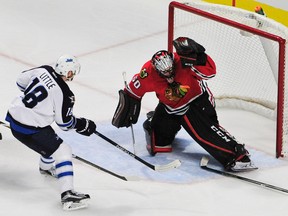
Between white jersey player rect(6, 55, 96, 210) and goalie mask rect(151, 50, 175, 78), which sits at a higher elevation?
goalie mask rect(151, 50, 175, 78)

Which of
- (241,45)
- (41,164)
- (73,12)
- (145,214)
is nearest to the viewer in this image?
(145,214)

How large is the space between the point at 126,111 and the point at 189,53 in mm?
486

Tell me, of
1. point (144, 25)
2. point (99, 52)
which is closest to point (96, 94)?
point (99, 52)

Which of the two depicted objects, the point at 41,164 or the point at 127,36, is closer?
the point at 41,164

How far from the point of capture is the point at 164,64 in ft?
16.8

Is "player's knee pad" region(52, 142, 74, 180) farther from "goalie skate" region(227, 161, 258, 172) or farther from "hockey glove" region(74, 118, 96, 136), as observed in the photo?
"goalie skate" region(227, 161, 258, 172)

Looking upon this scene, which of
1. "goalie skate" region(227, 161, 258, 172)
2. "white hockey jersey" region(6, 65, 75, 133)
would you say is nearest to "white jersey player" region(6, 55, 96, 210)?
"white hockey jersey" region(6, 65, 75, 133)

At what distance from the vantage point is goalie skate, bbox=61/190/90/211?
4.68m

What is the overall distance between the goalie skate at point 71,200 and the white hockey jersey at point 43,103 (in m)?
0.33

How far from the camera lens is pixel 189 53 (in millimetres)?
5137

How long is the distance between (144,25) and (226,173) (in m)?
2.29

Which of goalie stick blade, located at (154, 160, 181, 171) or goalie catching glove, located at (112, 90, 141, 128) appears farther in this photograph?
goalie catching glove, located at (112, 90, 141, 128)

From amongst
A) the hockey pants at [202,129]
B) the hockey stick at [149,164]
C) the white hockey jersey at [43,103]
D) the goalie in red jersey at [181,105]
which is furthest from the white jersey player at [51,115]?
the hockey pants at [202,129]

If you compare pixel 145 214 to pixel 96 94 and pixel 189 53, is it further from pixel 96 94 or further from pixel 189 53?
pixel 96 94
